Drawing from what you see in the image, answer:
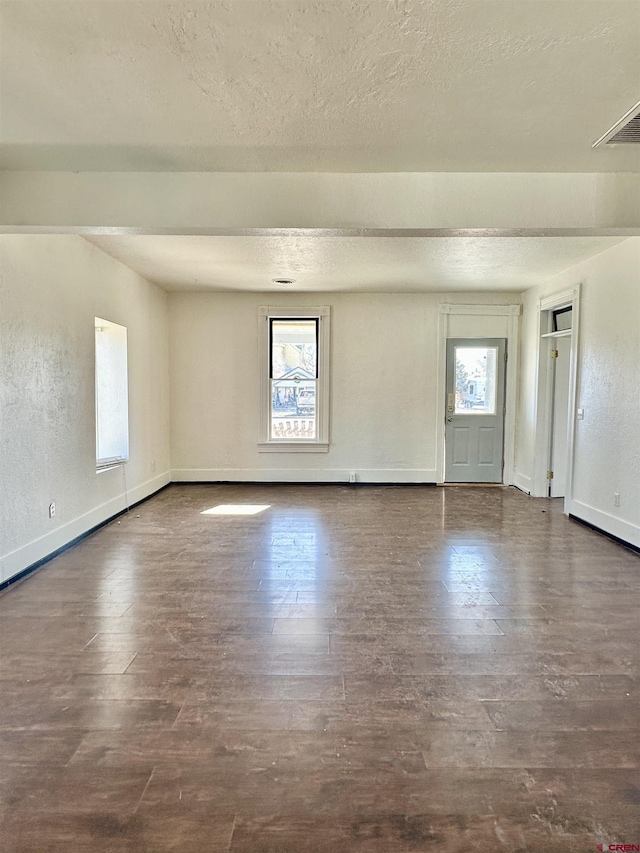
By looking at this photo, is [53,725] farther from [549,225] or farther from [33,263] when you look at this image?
[549,225]

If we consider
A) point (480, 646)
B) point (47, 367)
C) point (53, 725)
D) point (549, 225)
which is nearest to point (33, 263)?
point (47, 367)

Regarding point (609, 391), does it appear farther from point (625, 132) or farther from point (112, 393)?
point (112, 393)

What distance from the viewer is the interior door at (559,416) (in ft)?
18.9

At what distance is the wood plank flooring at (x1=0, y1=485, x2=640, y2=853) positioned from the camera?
1.49 metres

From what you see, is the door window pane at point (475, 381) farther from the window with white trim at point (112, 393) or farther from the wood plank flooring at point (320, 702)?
the window with white trim at point (112, 393)

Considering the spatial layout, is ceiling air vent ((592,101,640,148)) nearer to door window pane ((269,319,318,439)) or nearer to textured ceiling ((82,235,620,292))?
textured ceiling ((82,235,620,292))

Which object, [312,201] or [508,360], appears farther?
[508,360]

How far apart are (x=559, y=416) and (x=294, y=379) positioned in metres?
3.52

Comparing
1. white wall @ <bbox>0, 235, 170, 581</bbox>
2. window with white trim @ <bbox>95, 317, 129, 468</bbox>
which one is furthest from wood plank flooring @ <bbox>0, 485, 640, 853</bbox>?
window with white trim @ <bbox>95, 317, 129, 468</bbox>

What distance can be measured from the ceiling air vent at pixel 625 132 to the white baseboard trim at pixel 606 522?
297 cm

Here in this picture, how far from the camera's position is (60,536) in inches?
154

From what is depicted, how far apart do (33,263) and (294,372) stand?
3697mm

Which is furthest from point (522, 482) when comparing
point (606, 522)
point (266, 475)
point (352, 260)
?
point (352, 260)

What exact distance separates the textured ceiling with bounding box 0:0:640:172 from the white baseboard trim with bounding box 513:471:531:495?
4177 millimetres
